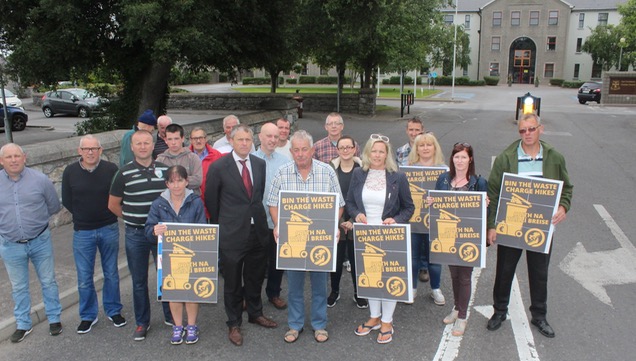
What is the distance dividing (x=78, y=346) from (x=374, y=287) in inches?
116

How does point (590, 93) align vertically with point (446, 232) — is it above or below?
above

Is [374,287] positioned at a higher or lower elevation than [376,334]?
higher

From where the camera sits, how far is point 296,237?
4.57 metres

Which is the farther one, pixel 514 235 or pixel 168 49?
pixel 168 49

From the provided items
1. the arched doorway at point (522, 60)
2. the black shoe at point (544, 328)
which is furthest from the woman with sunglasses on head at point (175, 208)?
the arched doorway at point (522, 60)

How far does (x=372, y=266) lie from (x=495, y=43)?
7154cm

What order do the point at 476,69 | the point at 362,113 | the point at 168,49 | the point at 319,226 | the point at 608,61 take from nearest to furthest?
the point at 319,226, the point at 168,49, the point at 362,113, the point at 608,61, the point at 476,69

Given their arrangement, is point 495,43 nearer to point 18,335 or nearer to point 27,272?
point 27,272

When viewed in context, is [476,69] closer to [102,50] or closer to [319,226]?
[102,50]

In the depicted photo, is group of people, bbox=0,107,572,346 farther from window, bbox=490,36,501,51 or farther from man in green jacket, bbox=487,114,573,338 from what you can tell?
window, bbox=490,36,501,51

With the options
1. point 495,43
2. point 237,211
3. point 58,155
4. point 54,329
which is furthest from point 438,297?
point 495,43

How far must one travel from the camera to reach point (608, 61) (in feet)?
193

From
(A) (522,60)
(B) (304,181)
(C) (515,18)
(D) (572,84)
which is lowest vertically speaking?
(B) (304,181)

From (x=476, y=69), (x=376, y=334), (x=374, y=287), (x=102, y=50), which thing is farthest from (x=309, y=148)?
(x=476, y=69)
